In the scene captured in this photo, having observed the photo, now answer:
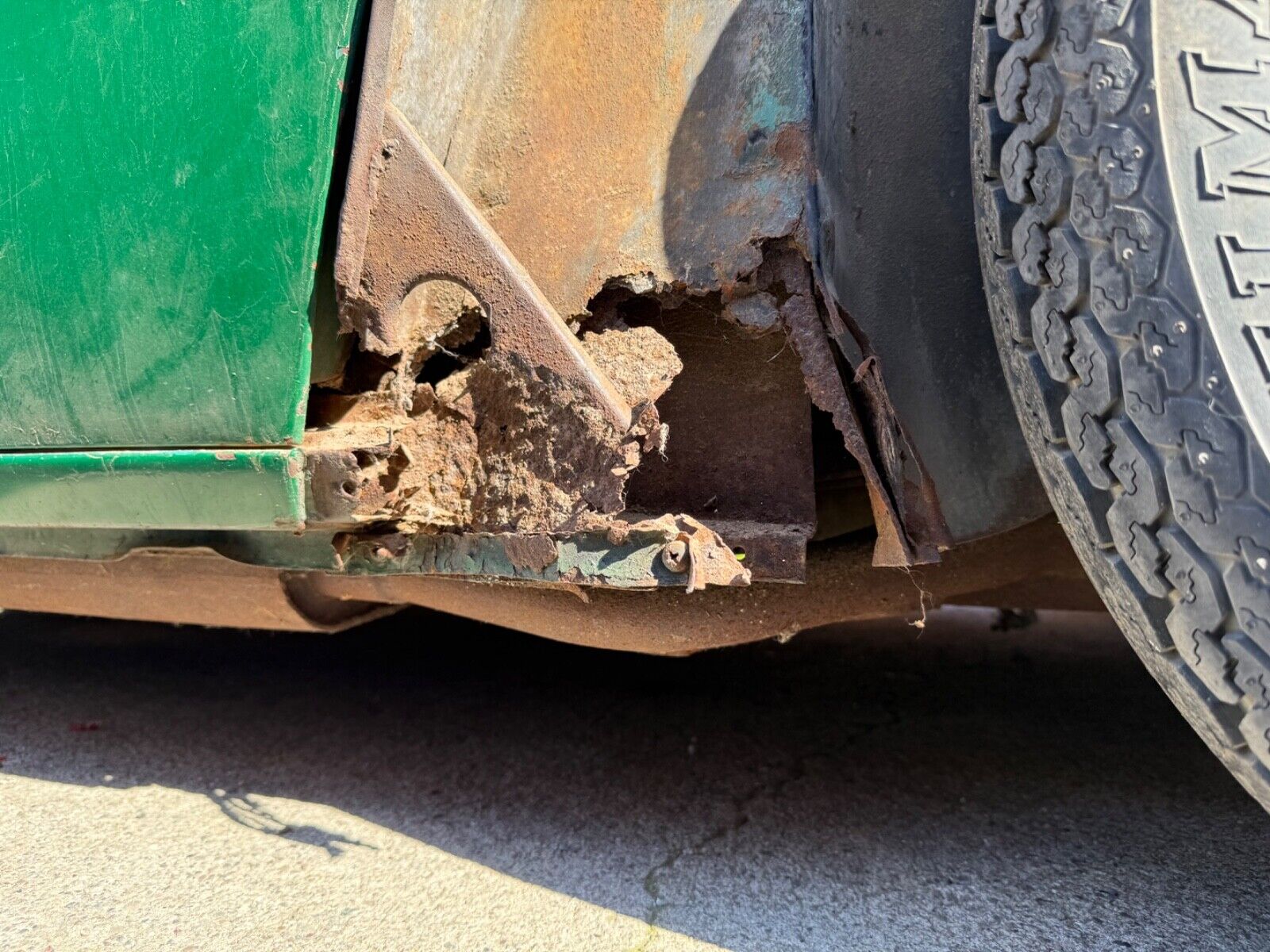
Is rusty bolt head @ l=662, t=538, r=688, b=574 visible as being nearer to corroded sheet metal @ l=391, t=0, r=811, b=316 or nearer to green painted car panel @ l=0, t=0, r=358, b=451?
corroded sheet metal @ l=391, t=0, r=811, b=316

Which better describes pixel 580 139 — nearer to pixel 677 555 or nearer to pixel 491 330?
A: pixel 491 330

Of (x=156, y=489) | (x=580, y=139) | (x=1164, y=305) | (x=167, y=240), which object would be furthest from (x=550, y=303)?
(x=1164, y=305)

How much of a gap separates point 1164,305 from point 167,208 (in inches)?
54.4

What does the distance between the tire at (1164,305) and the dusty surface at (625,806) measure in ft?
1.99

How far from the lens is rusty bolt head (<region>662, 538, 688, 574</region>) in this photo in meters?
1.51

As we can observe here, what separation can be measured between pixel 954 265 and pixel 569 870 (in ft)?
3.78

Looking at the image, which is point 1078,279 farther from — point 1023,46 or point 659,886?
point 659,886

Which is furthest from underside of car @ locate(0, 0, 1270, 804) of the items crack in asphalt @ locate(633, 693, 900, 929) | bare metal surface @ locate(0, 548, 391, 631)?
crack in asphalt @ locate(633, 693, 900, 929)

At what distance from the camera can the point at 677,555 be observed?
1511 millimetres

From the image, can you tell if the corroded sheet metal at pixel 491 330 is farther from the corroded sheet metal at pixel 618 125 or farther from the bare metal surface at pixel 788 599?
the bare metal surface at pixel 788 599

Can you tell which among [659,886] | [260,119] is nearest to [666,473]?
[659,886]

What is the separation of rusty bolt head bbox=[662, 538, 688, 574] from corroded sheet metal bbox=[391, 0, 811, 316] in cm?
39

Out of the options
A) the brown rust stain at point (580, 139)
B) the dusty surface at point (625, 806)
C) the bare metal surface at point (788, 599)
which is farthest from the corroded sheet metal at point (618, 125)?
the dusty surface at point (625, 806)

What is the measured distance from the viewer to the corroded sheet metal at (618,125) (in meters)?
1.53
